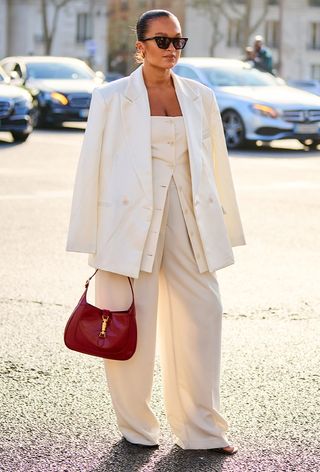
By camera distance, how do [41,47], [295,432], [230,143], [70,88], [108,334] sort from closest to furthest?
[108,334]
[295,432]
[230,143]
[70,88]
[41,47]

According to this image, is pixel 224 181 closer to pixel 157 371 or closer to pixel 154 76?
pixel 154 76

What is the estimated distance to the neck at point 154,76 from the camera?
4.80m

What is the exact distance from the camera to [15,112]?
21.2 metres

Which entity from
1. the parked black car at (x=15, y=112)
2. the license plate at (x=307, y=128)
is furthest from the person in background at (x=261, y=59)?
the parked black car at (x=15, y=112)

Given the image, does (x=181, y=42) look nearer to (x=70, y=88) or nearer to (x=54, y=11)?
(x=70, y=88)

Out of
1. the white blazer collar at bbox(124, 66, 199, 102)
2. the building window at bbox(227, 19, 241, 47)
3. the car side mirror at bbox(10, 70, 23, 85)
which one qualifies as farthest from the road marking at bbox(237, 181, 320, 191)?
the building window at bbox(227, 19, 241, 47)

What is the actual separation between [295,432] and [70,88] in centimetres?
2088

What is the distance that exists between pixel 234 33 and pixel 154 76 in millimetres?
84484

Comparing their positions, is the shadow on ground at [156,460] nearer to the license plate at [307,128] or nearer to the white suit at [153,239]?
the white suit at [153,239]

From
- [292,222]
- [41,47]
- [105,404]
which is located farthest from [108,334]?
[41,47]

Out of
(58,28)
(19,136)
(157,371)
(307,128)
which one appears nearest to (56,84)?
(19,136)

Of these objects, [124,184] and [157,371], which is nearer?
[124,184]

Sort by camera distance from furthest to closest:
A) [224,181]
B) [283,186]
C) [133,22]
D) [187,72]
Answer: [133,22] < [187,72] < [283,186] < [224,181]

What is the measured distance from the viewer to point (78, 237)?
4.73 meters
